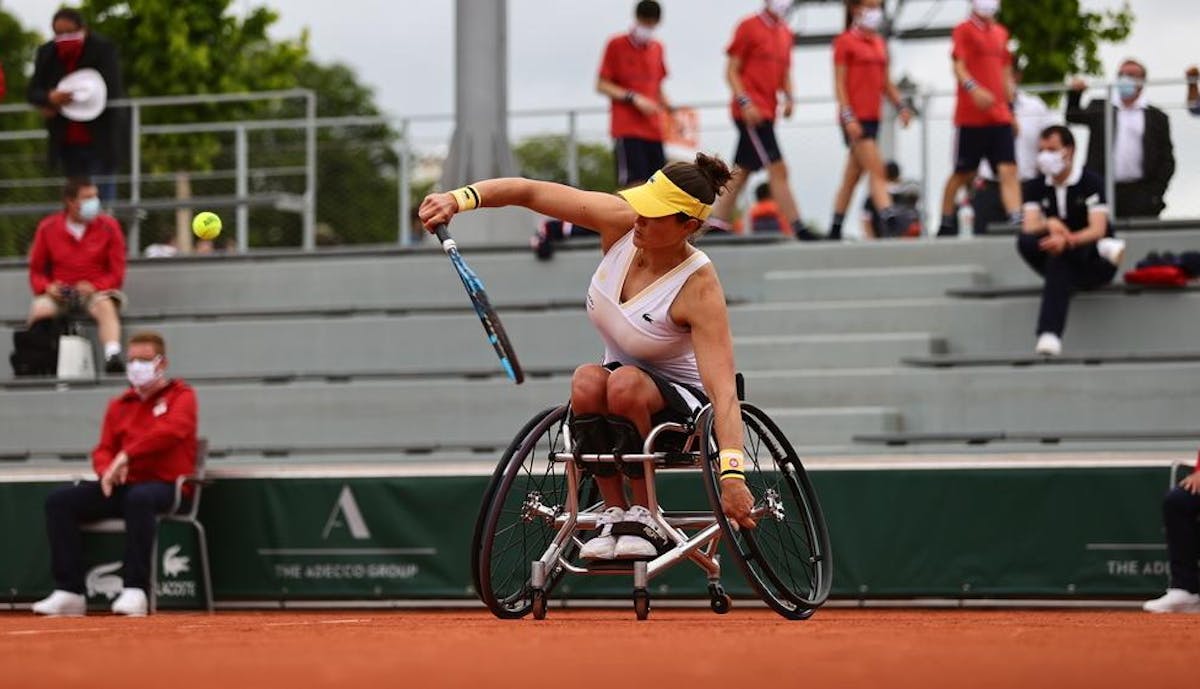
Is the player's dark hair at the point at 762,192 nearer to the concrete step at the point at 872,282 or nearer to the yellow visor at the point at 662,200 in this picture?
the concrete step at the point at 872,282

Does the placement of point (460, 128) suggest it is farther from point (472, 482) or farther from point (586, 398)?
point (586, 398)

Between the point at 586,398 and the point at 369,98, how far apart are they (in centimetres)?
6766

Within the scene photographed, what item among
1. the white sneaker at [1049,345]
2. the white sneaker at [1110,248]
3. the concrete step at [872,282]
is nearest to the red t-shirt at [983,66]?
the concrete step at [872,282]

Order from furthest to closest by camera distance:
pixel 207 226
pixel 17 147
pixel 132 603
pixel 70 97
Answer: pixel 17 147 < pixel 70 97 < pixel 132 603 < pixel 207 226

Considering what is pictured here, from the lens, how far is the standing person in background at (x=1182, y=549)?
10.1 m

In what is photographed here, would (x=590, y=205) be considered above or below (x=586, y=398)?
above

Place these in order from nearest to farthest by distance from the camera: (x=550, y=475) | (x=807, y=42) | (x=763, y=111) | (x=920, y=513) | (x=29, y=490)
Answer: (x=550, y=475)
(x=920, y=513)
(x=29, y=490)
(x=763, y=111)
(x=807, y=42)

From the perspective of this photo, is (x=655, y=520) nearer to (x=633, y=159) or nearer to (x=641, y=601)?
(x=641, y=601)

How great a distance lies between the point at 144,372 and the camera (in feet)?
38.3

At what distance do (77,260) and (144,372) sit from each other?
3.38m

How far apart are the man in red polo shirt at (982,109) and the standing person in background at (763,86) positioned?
122 centimetres

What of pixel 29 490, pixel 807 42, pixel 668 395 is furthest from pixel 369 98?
pixel 668 395

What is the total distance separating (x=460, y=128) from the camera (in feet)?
52.3

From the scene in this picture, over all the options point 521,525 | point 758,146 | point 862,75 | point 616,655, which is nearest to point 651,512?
point 521,525
